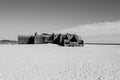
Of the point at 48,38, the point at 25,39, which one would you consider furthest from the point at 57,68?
the point at 25,39

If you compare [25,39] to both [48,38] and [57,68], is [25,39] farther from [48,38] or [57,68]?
[57,68]

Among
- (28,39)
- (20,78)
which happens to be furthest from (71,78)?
(28,39)

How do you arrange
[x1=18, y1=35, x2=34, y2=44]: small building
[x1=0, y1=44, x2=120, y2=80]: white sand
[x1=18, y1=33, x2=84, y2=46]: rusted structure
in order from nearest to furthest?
1. [x1=0, y1=44, x2=120, y2=80]: white sand
2. [x1=18, y1=33, x2=84, y2=46]: rusted structure
3. [x1=18, y1=35, x2=34, y2=44]: small building

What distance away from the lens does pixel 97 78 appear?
24.1 ft

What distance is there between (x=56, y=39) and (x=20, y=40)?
64.0 feet

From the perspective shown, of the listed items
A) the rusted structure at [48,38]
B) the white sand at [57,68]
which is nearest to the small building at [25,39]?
the rusted structure at [48,38]

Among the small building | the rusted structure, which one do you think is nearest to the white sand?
the rusted structure

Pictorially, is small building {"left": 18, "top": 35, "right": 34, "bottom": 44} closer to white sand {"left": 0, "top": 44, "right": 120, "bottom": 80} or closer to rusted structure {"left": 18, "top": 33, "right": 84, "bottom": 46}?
rusted structure {"left": 18, "top": 33, "right": 84, "bottom": 46}

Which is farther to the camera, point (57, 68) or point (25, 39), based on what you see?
point (25, 39)

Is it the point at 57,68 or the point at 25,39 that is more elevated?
the point at 25,39

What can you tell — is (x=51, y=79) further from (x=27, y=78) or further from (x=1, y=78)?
(x=1, y=78)

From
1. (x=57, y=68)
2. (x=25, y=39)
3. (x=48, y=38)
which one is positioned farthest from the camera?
(x=25, y=39)

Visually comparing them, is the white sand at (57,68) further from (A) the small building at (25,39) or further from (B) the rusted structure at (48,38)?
(A) the small building at (25,39)

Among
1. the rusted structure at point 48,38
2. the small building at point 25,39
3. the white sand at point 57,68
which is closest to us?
the white sand at point 57,68
